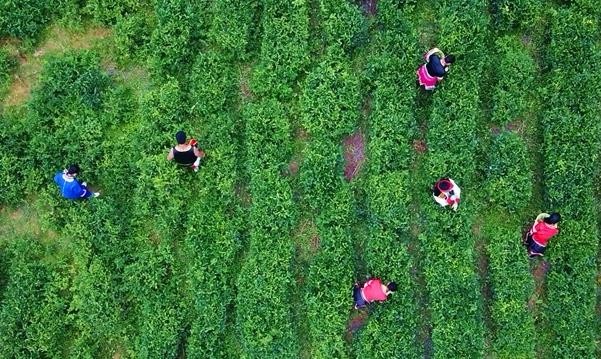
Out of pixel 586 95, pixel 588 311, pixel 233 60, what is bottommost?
pixel 588 311

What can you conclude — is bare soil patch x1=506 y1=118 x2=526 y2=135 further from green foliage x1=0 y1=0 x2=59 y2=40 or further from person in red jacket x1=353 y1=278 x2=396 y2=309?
green foliage x1=0 y1=0 x2=59 y2=40

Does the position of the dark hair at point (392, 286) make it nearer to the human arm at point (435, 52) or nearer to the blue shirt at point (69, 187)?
the human arm at point (435, 52)

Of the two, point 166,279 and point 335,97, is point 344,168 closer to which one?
point 335,97

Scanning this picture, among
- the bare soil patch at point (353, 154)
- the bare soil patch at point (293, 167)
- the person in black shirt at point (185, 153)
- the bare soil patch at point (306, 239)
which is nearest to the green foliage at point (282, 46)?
the bare soil patch at point (293, 167)

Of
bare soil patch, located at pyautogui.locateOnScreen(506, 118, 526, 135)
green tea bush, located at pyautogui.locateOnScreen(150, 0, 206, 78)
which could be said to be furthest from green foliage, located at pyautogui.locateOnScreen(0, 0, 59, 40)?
bare soil patch, located at pyautogui.locateOnScreen(506, 118, 526, 135)

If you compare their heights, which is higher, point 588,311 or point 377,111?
point 377,111

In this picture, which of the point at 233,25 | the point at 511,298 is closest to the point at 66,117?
the point at 233,25

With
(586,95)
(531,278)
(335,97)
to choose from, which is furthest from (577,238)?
(335,97)
